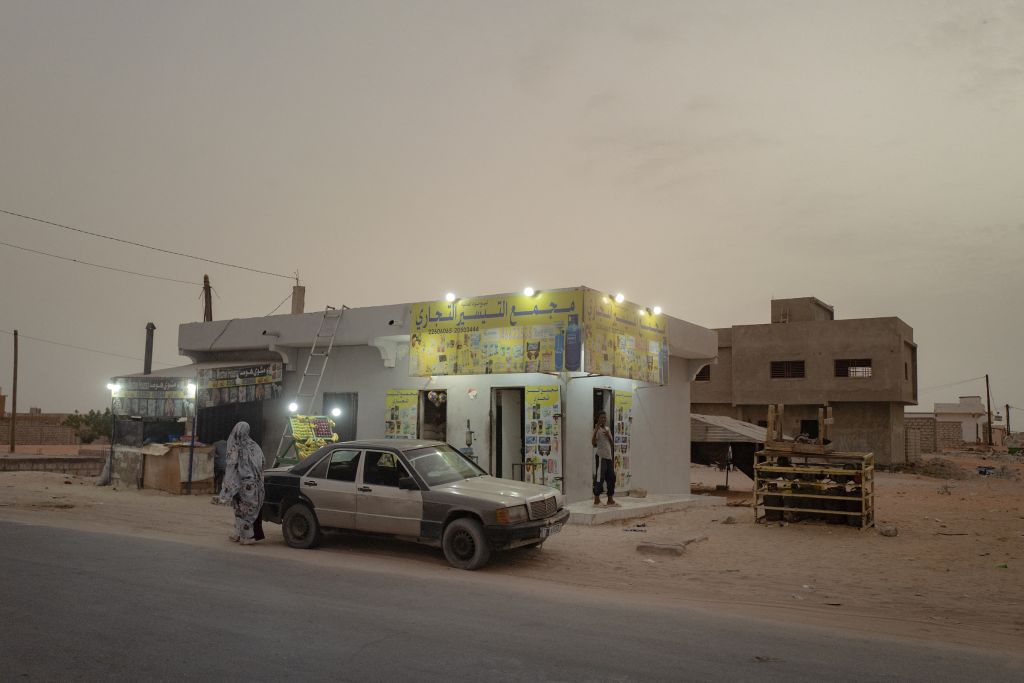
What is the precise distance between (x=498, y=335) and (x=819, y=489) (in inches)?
272

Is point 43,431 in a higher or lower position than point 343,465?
lower

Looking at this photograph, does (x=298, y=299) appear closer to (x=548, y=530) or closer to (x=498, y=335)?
(x=498, y=335)

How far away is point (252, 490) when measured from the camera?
10992 millimetres

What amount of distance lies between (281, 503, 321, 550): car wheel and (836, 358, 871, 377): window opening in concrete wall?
3441cm

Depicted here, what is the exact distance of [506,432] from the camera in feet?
63.1

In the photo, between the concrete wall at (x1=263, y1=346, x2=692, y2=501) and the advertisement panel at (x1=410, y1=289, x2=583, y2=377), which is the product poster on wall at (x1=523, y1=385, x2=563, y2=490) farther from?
the advertisement panel at (x1=410, y1=289, x2=583, y2=377)

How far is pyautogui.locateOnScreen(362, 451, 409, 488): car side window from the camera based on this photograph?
10055 mm

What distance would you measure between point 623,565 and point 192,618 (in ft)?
18.2

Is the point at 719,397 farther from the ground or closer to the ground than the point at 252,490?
farther from the ground

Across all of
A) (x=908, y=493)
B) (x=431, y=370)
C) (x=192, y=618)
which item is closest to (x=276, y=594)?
(x=192, y=618)

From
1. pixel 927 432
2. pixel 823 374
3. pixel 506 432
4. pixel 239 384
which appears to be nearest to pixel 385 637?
pixel 506 432

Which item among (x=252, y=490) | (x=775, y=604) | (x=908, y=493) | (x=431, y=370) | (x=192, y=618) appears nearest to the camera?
(x=192, y=618)

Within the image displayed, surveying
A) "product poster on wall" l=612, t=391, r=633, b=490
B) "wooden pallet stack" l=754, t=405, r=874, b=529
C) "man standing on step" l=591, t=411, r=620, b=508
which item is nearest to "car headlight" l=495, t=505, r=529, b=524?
"man standing on step" l=591, t=411, r=620, b=508

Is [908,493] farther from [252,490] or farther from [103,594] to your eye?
[103,594]
